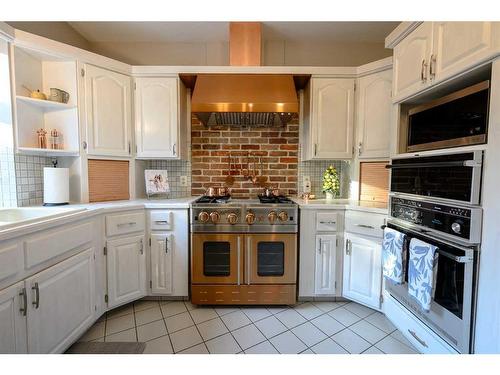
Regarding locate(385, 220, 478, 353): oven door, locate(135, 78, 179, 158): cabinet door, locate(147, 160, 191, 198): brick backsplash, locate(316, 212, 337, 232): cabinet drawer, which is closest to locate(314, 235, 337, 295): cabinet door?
locate(316, 212, 337, 232): cabinet drawer

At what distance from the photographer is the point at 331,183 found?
2.29 m

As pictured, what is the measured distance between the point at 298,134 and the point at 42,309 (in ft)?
7.84

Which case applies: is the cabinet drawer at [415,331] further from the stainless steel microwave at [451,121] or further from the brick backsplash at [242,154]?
the brick backsplash at [242,154]

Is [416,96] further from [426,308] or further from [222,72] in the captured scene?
[222,72]

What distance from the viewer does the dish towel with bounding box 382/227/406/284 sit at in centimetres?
138

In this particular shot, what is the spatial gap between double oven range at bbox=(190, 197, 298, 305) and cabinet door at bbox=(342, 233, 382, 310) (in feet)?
1.50

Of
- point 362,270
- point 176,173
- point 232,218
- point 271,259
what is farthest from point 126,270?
point 362,270

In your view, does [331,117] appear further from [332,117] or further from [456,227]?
[456,227]

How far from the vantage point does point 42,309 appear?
3.84ft

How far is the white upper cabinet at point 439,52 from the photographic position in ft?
3.12

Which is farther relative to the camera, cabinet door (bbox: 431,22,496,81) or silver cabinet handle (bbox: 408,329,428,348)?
silver cabinet handle (bbox: 408,329,428,348)

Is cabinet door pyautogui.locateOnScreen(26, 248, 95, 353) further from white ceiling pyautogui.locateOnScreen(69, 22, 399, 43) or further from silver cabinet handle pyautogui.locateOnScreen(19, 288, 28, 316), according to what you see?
white ceiling pyautogui.locateOnScreen(69, 22, 399, 43)

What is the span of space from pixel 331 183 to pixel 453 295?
1326 mm
